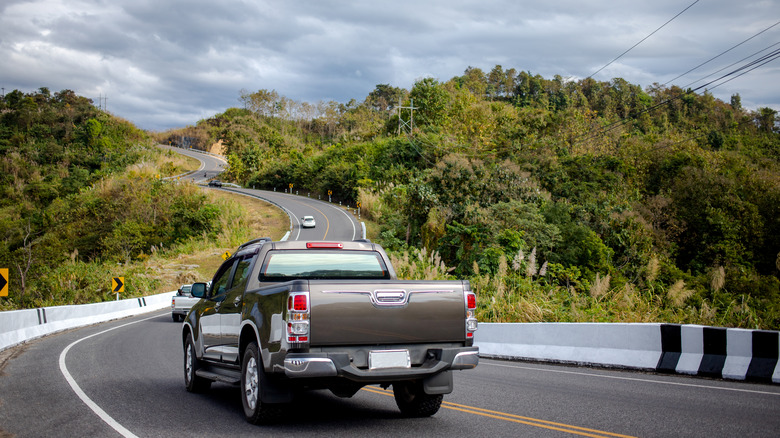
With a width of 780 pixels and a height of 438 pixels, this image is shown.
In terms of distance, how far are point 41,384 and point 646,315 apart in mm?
11836

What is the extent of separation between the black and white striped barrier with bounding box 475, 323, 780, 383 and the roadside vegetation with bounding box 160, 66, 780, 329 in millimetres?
1499

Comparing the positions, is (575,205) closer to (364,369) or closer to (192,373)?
(192,373)

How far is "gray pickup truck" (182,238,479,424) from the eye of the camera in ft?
19.1

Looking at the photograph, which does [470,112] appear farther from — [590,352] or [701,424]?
[701,424]

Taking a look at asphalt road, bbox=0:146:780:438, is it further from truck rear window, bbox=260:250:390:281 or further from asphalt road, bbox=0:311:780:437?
truck rear window, bbox=260:250:390:281

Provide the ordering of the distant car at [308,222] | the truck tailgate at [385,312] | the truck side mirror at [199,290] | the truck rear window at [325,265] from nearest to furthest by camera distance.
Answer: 1. the truck tailgate at [385,312]
2. the truck rear window at [325,265]
3. the truck side mirror at [199,290]
4. the distant car at [308,222]

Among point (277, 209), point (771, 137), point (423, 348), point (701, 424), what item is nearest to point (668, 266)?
point (701, 424)

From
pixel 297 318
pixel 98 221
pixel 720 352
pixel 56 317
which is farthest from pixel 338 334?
pixel 98 221

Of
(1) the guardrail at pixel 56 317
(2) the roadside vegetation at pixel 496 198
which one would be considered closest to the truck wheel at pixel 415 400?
(2) the roadside vegetation at pixel 496 198

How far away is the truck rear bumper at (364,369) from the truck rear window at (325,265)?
62.9 inches

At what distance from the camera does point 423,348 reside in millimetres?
6336

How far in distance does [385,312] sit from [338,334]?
1.70ft

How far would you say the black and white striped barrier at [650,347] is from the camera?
961cm

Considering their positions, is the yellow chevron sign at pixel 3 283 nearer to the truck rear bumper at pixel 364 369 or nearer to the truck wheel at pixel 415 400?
the truck wheel at pixel 415 400
